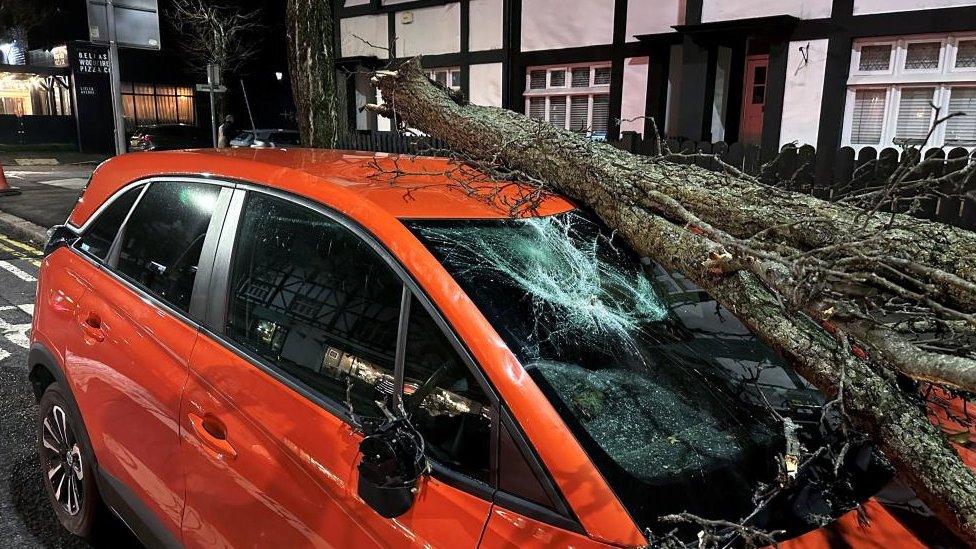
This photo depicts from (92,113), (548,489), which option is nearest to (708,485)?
(548,489)

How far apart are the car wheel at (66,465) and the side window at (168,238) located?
74 centimetres

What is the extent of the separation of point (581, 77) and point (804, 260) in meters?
11.1

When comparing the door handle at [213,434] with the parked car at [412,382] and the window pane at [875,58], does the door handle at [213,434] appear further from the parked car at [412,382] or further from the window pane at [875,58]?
the window pane at [875,58]

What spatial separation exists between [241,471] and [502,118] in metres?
2.05

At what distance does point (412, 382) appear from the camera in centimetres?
174

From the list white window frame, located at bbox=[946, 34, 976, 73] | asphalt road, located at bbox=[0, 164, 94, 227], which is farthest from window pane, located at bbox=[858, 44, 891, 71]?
asphalt road, located at bbox=[0, 164, 94, 227]

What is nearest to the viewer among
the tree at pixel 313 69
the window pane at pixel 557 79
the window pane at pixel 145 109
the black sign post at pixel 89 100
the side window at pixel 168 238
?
the side window at pixel 168 238

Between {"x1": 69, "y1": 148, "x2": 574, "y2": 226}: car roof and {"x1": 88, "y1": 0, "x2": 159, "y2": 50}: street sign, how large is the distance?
31.3 ft

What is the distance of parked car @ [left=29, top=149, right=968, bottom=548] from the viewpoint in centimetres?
155

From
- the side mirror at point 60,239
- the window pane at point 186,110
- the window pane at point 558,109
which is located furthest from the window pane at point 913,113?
the window pane at point 186,110

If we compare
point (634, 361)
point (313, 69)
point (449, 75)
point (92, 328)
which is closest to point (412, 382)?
point (634, 361)

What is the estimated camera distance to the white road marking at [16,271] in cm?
724

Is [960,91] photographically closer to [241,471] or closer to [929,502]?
[929,502]

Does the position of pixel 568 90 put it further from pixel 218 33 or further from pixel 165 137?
pixel 218 33
